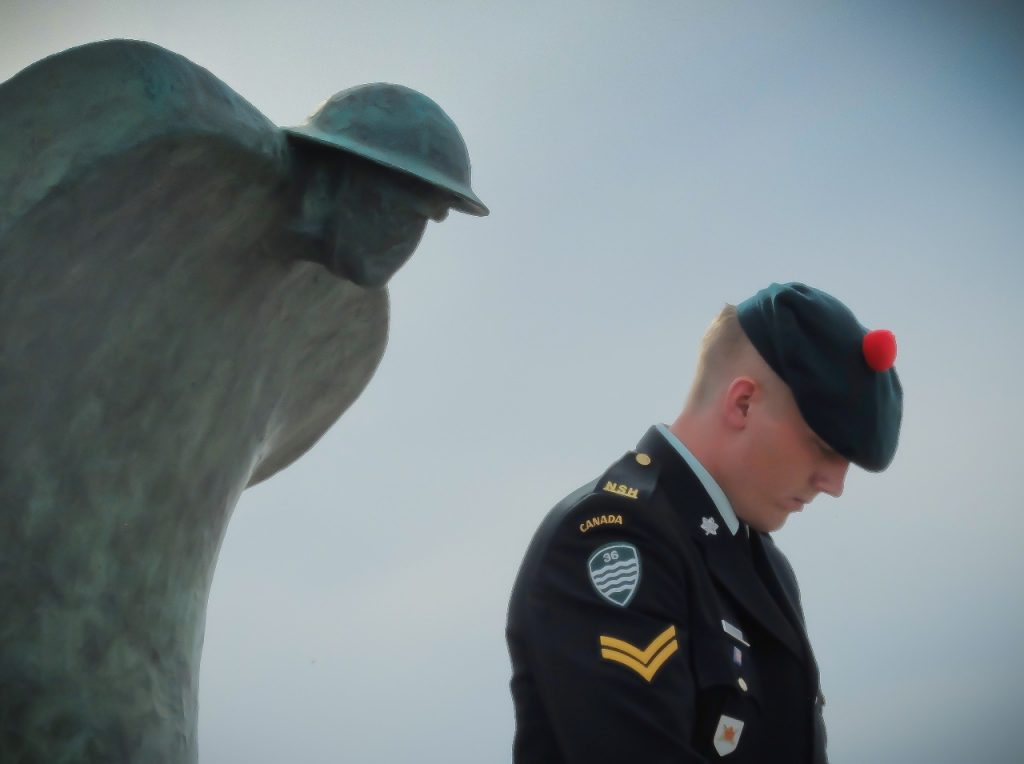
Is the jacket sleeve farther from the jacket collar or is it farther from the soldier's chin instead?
the soldier's chin

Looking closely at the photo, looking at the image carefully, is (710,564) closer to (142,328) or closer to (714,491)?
(714,491)

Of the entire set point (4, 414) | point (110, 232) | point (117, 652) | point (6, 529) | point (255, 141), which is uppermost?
point (255, 141)

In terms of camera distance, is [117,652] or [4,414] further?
[117,652]

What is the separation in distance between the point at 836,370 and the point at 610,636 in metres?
0.85

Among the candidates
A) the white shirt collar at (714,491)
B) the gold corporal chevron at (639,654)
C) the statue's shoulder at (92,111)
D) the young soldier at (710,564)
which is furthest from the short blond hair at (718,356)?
the statue's shoulder at (92,111)

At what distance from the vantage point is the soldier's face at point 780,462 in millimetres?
2732

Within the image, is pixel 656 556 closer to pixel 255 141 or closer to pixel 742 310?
pixel 742 310

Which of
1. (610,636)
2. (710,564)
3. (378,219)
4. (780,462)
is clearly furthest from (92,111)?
(780,462)

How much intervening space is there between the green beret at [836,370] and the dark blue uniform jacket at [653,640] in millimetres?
315

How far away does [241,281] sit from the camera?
1.93 metres

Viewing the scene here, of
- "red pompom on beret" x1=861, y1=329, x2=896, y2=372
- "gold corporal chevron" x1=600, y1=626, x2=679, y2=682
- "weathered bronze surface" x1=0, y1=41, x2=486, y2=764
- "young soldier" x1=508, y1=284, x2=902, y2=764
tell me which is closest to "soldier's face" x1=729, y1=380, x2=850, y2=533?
"young soldier" x1=508, y1=284, x2=902, y2=764

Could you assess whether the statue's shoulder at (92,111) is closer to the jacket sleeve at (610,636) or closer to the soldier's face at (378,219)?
the soldier's face at (378,219)

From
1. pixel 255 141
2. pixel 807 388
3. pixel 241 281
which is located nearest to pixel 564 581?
pixel 807 388

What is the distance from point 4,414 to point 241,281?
51 cm
